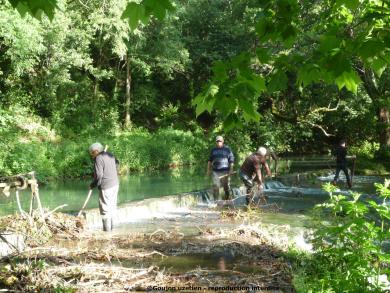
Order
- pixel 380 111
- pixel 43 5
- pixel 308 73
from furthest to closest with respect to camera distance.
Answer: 1. pixel 380 111
2. pixel 308 73
3. pixel 43 5

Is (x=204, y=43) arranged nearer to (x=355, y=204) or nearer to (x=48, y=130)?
(x=48, y=130)

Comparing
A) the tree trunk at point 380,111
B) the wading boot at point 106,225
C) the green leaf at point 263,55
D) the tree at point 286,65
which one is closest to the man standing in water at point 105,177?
the wading boot at point 106,225

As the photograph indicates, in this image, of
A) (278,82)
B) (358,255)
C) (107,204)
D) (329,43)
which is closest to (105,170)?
(107,204)

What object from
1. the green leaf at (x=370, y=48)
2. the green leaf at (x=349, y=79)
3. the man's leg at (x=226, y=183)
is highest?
the green leaf at (x=370, y=48)

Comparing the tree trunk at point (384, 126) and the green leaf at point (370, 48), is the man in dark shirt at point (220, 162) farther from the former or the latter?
the tree trunk at point (384, 126)

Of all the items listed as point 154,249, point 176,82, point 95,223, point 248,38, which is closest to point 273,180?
point 95,223

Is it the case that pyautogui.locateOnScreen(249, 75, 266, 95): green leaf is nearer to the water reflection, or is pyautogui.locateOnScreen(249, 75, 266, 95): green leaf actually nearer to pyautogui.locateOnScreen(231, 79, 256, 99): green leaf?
pyautogui.locateOnScreen(231, 79, 256, 99): green leaf

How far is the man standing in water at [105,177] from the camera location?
9.32 meters

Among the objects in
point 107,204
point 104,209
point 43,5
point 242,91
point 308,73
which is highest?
point 43,5

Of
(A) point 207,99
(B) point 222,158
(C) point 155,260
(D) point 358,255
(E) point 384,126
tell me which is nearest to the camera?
(A) point 207,99

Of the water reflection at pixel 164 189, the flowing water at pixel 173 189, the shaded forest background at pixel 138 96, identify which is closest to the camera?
the flowing water at pixel 173 189

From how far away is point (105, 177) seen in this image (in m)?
9.48

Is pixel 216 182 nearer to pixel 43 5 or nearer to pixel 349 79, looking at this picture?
pixel 349 79

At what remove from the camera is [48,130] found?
88.0ft
